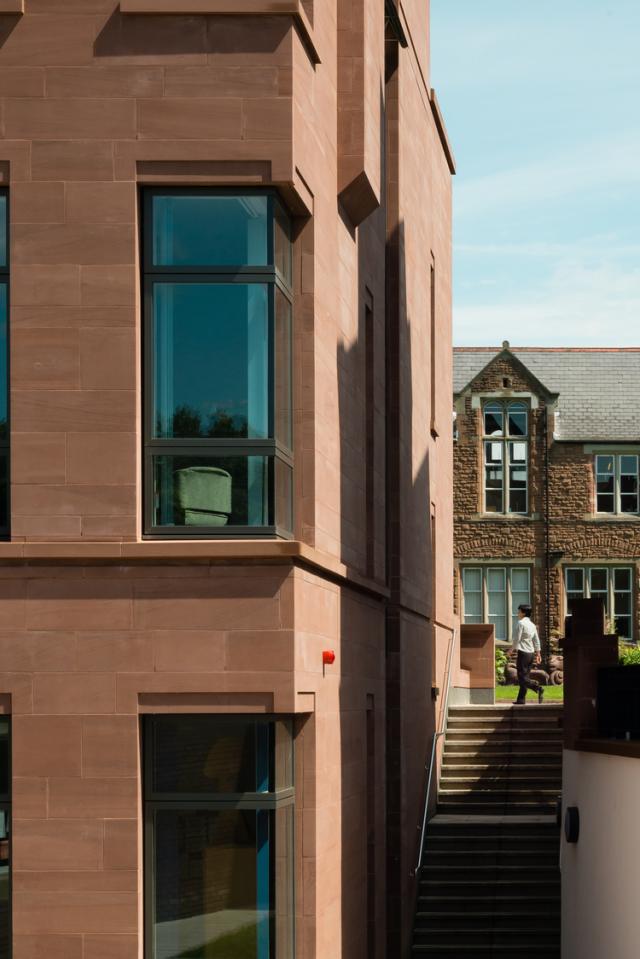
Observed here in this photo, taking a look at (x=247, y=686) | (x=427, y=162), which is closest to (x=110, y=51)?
(x=247, y=686)

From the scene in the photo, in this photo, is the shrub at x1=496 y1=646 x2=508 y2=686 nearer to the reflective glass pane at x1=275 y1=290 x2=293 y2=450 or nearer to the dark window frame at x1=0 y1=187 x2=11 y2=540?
the reflective glass pane at x1=275 y1=290 x2=293 y2=450

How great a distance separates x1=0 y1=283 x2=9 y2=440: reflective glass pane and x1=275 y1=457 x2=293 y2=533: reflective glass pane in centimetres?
208

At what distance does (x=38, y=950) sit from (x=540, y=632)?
37.6m

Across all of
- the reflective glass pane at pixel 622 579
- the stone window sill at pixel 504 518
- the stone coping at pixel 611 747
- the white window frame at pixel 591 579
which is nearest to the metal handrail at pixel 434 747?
the stone coping at pixel 611 747

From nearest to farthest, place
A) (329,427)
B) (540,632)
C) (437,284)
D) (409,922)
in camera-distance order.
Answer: (329,427)
(409,922)
(437,284)
(540,632)

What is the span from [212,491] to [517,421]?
3815 centimetres

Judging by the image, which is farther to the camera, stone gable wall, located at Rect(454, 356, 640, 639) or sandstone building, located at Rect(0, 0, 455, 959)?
stone gable wall, located at Rect(454, 356, 640, 639)

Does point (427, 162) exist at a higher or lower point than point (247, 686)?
higher

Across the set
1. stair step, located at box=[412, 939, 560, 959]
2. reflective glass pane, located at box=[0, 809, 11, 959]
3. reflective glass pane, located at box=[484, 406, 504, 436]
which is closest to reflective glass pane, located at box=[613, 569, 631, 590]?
reflective glass pane, located at box=[484, 406, 504, 436]

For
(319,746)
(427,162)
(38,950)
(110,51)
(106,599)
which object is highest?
(427,162)

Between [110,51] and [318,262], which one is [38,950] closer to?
[318,262]

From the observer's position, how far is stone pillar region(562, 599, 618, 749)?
17.9 m

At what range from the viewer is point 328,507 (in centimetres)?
1438

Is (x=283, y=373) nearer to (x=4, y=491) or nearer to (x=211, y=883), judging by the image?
(x=4, y=491)
